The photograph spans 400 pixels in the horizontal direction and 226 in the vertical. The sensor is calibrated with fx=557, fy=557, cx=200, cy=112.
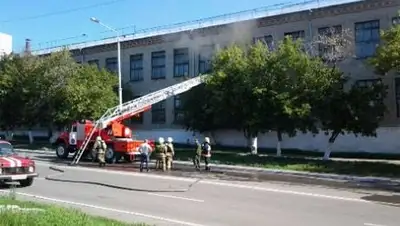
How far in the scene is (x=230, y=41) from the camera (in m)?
A: 44.8

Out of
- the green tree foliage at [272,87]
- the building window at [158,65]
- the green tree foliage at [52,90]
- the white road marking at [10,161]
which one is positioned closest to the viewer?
the white road marking at [10,161]

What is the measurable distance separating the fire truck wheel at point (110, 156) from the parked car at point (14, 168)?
13331mm

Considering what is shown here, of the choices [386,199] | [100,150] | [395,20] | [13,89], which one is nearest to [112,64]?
[13,89]

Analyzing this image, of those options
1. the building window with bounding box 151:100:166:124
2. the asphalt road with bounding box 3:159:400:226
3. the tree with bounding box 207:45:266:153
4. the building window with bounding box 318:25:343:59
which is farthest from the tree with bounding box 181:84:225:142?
the asphalt road with bounding box 3:159:400:226

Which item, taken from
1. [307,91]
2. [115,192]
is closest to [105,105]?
[307,91]

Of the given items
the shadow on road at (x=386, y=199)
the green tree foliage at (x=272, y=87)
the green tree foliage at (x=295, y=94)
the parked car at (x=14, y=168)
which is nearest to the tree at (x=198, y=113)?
the green tree foliage at (x=272, y=87)

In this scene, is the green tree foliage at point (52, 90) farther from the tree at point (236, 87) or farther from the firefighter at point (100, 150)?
the firefighter at point (100, 150)

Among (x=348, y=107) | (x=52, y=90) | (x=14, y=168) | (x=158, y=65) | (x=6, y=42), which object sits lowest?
(x=14, y=168)

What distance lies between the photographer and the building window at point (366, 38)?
38.4 metres

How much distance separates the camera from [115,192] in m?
16.9

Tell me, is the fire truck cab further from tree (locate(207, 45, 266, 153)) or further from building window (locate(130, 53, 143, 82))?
building window (locate(130, 53, 143, 82))

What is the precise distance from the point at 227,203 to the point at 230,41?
31424 millimetres

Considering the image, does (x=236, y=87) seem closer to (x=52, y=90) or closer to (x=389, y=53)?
(x=389, y=53)

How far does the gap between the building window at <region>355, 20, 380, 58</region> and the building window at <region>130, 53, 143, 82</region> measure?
22214 millimetres
